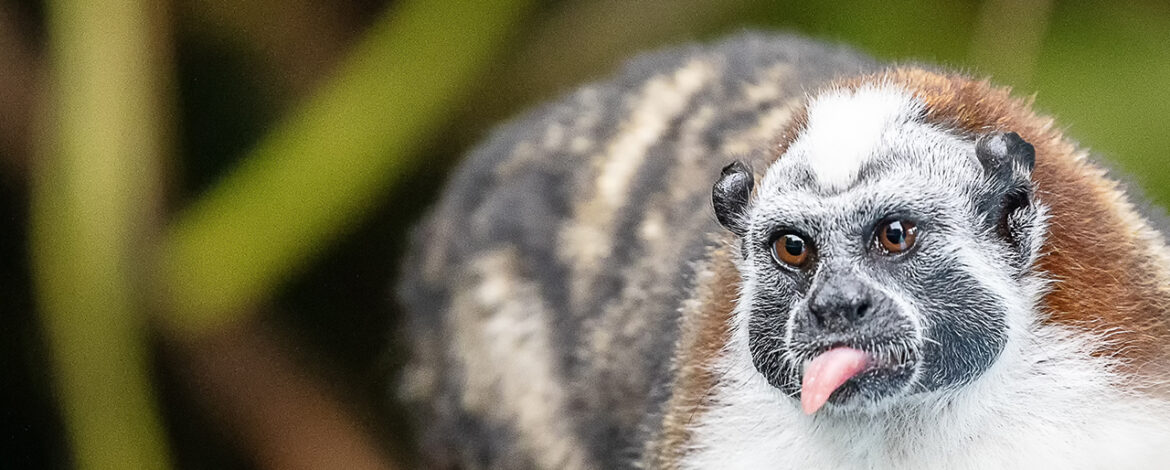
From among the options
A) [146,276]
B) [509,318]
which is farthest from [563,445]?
[146,276]

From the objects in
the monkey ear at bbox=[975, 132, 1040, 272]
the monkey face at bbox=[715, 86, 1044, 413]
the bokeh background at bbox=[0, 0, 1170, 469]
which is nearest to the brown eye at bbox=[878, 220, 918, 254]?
the monkey face at bbox=[715, 86, 1044, 413]

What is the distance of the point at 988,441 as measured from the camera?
166 cm

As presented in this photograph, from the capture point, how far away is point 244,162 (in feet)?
7.91

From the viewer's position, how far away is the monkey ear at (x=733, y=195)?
68.9 inches

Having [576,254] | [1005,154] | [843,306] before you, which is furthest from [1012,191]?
[576,254]

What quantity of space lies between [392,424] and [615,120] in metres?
0.79

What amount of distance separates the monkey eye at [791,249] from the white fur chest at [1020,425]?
0.69ft

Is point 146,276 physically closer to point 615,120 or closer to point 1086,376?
point 615,120

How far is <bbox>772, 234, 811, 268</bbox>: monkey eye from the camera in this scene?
1.68m

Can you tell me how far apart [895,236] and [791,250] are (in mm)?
129

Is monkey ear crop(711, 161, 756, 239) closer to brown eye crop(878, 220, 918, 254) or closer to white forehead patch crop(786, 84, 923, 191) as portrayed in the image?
white forehead patch crop(786, 84, 923, 191)

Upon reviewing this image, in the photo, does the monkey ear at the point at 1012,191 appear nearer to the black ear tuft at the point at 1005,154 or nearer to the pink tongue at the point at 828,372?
the black ear tuft at the point at 1005,154

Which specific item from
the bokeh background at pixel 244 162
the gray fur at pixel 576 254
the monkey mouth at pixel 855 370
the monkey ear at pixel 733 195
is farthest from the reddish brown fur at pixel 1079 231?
the gray fur at pixel 576 254

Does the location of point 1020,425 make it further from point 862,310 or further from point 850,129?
point 850,129
